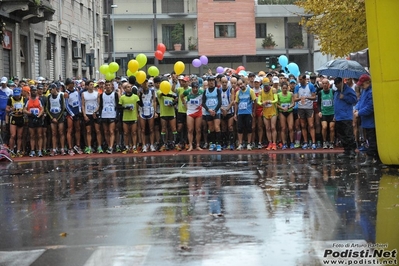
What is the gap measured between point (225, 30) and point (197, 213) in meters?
56.9

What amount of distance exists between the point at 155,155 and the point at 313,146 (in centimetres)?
413

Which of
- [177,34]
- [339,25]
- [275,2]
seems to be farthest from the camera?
[275,2]

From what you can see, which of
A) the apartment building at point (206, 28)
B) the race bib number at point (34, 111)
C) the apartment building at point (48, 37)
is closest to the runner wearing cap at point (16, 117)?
the race bib number at point (34, 111)

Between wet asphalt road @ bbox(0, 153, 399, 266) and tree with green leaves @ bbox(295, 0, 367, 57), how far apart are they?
11.4 m

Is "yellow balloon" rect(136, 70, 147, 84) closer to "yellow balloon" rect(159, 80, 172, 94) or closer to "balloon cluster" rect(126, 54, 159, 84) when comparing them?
"balloon cluster" rect(126, 54, 159, 84)

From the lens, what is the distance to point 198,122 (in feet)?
72.1

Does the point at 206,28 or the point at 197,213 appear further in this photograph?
the point at 206,28

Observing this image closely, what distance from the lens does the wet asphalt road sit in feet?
26.0

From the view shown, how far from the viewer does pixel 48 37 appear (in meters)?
37.6

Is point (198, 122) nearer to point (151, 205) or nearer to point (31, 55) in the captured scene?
point (151, 205)

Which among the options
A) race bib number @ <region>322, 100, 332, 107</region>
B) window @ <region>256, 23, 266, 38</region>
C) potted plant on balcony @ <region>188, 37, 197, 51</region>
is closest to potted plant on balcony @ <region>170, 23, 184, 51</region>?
potted plant on balcony @ <region>188, 37, 197, 51</region>

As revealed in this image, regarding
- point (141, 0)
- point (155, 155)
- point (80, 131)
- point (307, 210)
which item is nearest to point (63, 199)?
point (307, 210)

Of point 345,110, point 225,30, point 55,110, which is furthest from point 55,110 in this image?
point 225,30

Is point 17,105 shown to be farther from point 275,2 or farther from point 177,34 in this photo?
point 275,2
